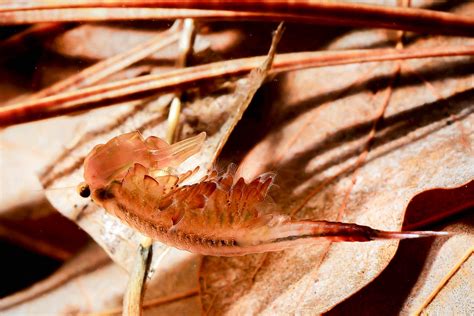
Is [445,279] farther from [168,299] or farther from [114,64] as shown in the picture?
[114,64]

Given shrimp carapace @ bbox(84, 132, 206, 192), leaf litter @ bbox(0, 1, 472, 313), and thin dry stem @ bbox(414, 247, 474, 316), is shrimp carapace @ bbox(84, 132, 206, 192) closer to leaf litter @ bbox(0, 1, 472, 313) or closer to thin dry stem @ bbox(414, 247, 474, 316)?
leaf litter @ bbox(0, 1, 472, 313)

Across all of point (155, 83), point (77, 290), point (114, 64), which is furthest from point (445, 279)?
point (114, 64)

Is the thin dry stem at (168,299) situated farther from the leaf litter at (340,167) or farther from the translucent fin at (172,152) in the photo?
the translucent fin at (172,152)

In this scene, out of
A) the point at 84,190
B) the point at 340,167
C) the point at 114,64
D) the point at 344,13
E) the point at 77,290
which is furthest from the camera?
the point at 114,64

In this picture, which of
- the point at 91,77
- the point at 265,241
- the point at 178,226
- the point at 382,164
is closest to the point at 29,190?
the point at 91,77

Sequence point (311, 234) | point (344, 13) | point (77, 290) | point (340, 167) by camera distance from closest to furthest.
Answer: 1. point (311, 234)
2. point (340, 167)
3. point (344, 13)
4. point (77, 290)

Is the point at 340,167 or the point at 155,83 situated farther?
the point at 155,83

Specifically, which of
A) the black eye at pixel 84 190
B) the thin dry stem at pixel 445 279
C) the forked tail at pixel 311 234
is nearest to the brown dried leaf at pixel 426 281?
the thin dry stem at pixel 445 279
